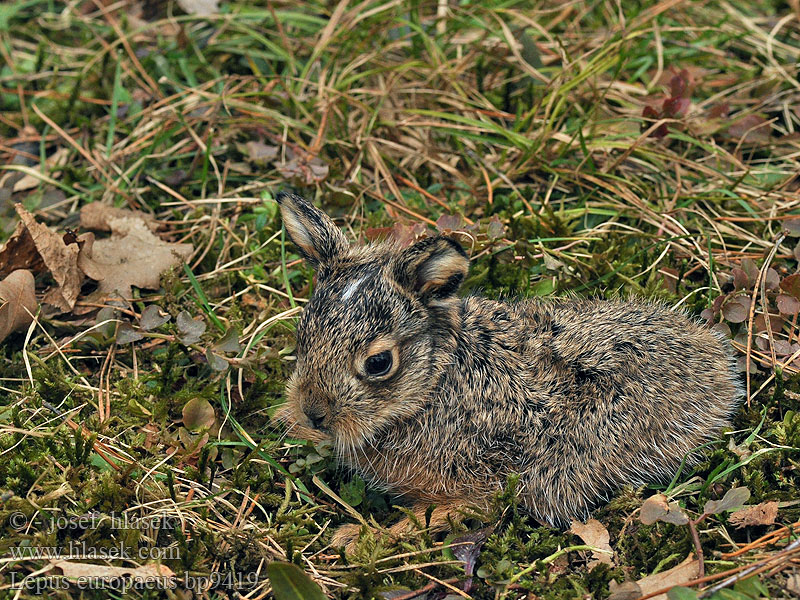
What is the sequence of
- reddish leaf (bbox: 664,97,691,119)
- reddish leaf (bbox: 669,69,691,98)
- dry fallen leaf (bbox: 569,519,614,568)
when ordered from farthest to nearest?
reddish leaf (bbox: 669,69,691,98), reddish leaf (bbox: 664,97,691,119), dry fallen leaf (bbox: 569,519,614,568)

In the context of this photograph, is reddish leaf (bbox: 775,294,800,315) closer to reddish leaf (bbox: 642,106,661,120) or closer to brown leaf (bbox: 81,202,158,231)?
reddish leaf (bbox: 642,106,661,120)

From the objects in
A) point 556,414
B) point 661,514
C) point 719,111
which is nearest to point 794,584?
point 661,514

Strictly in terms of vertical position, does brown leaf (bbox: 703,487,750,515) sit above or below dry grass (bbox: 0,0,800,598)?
below

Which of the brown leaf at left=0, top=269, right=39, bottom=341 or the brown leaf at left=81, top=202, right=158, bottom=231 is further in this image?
the brown leaf at left=81, top=202, right=158, bottom=231

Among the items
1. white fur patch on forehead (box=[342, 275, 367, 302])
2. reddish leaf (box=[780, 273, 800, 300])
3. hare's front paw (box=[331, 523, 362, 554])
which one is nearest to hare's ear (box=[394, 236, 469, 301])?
white fur patch on forehead (box=[342, 275, 367, 302])

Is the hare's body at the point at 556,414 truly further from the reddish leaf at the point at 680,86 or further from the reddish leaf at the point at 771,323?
the reddish leaf at the point at 680,86

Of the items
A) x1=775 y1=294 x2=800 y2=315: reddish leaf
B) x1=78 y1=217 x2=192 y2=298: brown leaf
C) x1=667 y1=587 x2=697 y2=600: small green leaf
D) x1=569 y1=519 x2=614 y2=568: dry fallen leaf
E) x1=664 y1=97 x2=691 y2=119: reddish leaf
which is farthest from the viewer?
x1=664 y1=97 x2=691 y2=119: reddish leaf

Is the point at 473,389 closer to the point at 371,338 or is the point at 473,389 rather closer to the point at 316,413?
the point at 371,338

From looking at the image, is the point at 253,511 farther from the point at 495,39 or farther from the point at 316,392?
the point at 495,39
